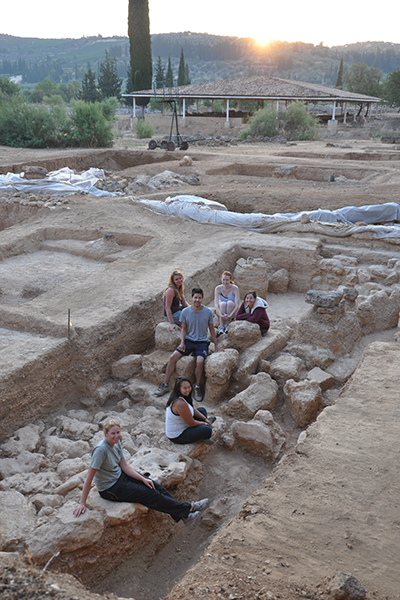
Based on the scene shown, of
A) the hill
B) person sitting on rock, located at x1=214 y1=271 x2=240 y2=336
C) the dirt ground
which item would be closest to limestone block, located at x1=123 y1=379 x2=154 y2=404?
the dirt ground

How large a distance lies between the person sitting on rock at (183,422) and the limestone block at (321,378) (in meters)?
1.87

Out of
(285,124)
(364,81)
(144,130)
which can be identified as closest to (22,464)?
(144,130)

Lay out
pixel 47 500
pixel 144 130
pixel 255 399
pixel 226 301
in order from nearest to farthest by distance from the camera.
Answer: pixel 47 500, pixel 255 399, pixel 226 301, pixel 144 130

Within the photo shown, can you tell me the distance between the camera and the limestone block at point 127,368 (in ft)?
21.2

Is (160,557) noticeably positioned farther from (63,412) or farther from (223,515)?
(63,412)

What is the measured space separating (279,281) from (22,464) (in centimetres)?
583

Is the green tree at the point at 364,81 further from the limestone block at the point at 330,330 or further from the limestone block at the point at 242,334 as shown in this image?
the limestone block at the point at 242,334

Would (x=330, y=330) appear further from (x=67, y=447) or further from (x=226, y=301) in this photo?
(x=67, y=447)

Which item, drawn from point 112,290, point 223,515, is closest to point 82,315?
point 112,290

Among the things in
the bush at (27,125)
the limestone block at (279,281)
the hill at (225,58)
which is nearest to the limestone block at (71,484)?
the limestone block at (279,281)

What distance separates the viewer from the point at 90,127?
74.1 feet

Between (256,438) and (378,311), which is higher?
(378,311)

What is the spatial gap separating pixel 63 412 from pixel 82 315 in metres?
1.35

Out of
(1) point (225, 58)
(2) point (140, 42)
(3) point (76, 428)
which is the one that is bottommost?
(3) point (76, 428)
